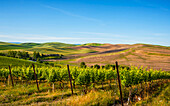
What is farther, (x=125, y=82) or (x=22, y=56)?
(x=22, y=56)

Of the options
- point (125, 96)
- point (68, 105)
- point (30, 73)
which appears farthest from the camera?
point (30, 73)

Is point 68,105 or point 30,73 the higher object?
point 68,105

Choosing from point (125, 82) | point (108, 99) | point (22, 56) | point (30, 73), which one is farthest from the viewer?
point (22, 56)

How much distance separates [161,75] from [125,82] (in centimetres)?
1247

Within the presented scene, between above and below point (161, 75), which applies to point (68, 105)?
above

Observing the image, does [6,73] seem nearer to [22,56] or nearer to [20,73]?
[20,73]

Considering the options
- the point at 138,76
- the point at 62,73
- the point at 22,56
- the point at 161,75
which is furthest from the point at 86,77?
the point at 22,56

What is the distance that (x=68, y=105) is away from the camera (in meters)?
8.62

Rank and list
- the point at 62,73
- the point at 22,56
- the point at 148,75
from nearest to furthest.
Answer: the point at 148,75
the point at 62,73
the point at 22,56

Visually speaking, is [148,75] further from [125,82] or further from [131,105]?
[131,105]

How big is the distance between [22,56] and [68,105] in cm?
12010

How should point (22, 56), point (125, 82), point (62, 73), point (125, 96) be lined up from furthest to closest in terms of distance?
1. point (22, 56)
2. point (62, 73)
3. point (125, 82)
4. point (125, 96)

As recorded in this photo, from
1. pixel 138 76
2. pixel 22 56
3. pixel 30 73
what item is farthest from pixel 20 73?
pixel 22 56

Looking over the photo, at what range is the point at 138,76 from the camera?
16.8m
